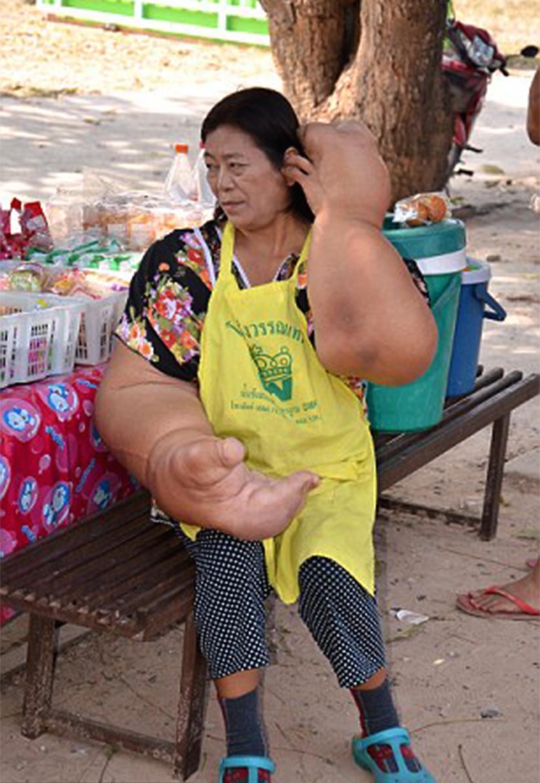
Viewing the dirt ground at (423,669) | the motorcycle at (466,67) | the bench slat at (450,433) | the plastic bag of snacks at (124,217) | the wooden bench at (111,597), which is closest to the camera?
the wooden bench at (111,597)

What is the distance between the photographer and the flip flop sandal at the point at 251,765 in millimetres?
3096

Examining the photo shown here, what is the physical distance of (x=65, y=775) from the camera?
128 inches

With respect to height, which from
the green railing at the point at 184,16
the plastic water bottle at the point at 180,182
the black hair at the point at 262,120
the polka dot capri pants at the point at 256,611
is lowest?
the green railing at the point at 184,16

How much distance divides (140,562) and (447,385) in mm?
1653

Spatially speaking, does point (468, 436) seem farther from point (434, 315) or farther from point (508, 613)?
point (508, 613)

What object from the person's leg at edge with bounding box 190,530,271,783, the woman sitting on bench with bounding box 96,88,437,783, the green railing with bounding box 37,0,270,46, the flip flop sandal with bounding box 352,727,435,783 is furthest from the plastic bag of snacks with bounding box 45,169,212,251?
the green railing with bounding box 37,0,270,46

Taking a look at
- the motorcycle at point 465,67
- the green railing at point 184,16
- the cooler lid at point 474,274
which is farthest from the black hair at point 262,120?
the green railing at point 184,16

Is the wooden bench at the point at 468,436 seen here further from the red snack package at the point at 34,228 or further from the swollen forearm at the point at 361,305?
the red snack package at the point at 34,228

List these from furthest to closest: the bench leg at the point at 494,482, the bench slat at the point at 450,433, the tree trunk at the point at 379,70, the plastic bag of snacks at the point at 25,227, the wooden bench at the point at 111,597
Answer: the tree trunk at the point at 379,70 < the bench leg at the point at 494,482 < the plastic bag of snacks at the point at 25,227 < the bench slat at the point at 450,433 < the wooden bench at the point at 111,597

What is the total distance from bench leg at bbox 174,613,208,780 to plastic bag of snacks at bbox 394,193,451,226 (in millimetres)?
1518

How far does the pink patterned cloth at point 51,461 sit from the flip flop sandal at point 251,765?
61 cm

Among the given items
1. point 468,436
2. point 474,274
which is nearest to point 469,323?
point 474,274

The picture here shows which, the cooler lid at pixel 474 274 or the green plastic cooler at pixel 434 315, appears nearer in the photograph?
the green plastic cooler at pixel 434 315

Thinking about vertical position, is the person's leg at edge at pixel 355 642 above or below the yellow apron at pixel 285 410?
below
